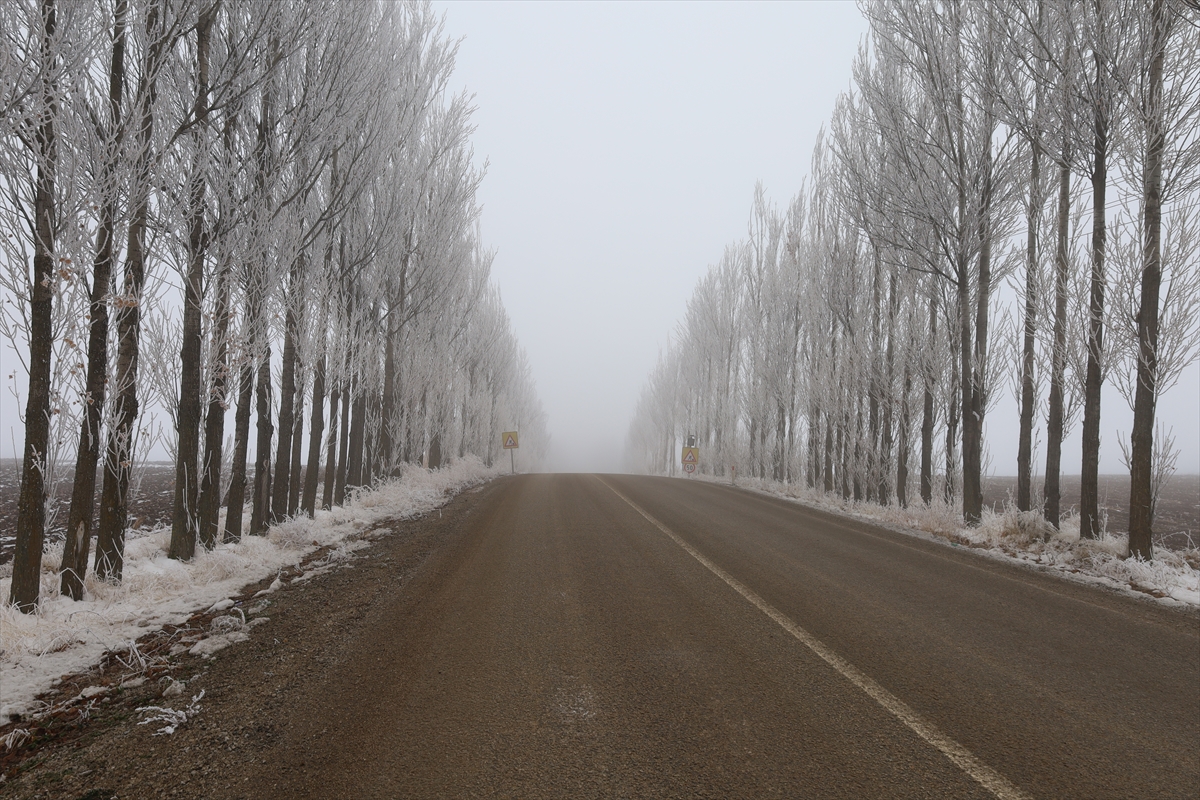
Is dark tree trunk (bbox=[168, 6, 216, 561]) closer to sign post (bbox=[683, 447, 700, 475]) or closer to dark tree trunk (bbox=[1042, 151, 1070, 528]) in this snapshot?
dark tree trunk (bbox=[1042, 151, 1070, 528])

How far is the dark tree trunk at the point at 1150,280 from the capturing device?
280 inches

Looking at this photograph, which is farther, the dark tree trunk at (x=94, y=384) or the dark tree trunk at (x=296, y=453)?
the dark tree trunk at (x=296, y=453)

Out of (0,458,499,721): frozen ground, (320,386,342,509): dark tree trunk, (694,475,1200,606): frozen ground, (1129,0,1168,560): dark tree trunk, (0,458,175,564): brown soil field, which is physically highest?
(1129,0,1168,560): dark tree trunk

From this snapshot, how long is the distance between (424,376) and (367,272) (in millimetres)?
5607

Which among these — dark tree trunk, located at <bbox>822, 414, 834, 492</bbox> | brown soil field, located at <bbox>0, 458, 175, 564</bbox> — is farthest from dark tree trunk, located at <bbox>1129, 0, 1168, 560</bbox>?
brown soil field, located at <bbox>0, 458, 175, 564</bbox>

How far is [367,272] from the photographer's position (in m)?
12.8

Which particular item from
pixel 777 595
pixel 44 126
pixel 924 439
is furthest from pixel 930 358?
pixel 44 126

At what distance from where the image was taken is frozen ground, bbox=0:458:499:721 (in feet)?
12.1

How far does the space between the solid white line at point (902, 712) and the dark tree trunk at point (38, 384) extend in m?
6.01

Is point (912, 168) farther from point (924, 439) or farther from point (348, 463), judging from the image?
point (348, 463)

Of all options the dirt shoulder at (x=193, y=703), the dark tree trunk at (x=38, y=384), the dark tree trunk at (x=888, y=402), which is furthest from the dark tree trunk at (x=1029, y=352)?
the dark tree trunk at (x=38, y=384)

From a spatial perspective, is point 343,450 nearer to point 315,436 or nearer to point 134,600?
point 315,436

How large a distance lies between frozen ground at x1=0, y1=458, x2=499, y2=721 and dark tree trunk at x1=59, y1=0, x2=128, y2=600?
0.29 m

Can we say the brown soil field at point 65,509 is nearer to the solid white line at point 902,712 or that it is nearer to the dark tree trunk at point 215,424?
A: the dark tree trunk at point 215,424
